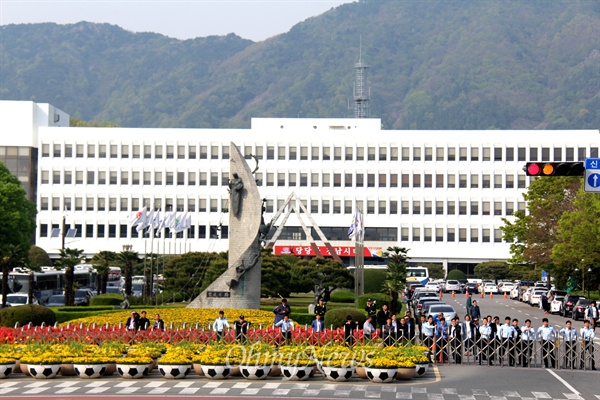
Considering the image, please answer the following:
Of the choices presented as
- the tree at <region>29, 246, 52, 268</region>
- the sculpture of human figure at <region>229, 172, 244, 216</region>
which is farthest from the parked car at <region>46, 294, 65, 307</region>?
the tree at <region>29, 246, 52, 268</region>

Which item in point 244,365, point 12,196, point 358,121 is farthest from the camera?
point 358,121

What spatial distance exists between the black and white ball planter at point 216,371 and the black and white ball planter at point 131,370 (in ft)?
5.56

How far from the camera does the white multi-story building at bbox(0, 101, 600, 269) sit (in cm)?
12162

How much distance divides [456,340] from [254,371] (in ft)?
28.9

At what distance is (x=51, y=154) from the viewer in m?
122

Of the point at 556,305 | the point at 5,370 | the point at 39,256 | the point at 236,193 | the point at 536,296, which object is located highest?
the point at 236,193

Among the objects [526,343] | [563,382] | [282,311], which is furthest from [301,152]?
[563,382]

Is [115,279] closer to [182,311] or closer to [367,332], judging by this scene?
[182,311]

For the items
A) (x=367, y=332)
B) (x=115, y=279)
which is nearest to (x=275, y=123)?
(x=115, y=279)

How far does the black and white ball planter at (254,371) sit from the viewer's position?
2734 centimetres

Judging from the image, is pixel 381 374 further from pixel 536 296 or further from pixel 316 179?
pixel 316 179

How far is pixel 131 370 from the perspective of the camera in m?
27.4

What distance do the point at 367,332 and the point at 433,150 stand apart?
91.0 m

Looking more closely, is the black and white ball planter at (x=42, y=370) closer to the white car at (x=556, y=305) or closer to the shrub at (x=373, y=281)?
the white car at (x=556, y=305)
